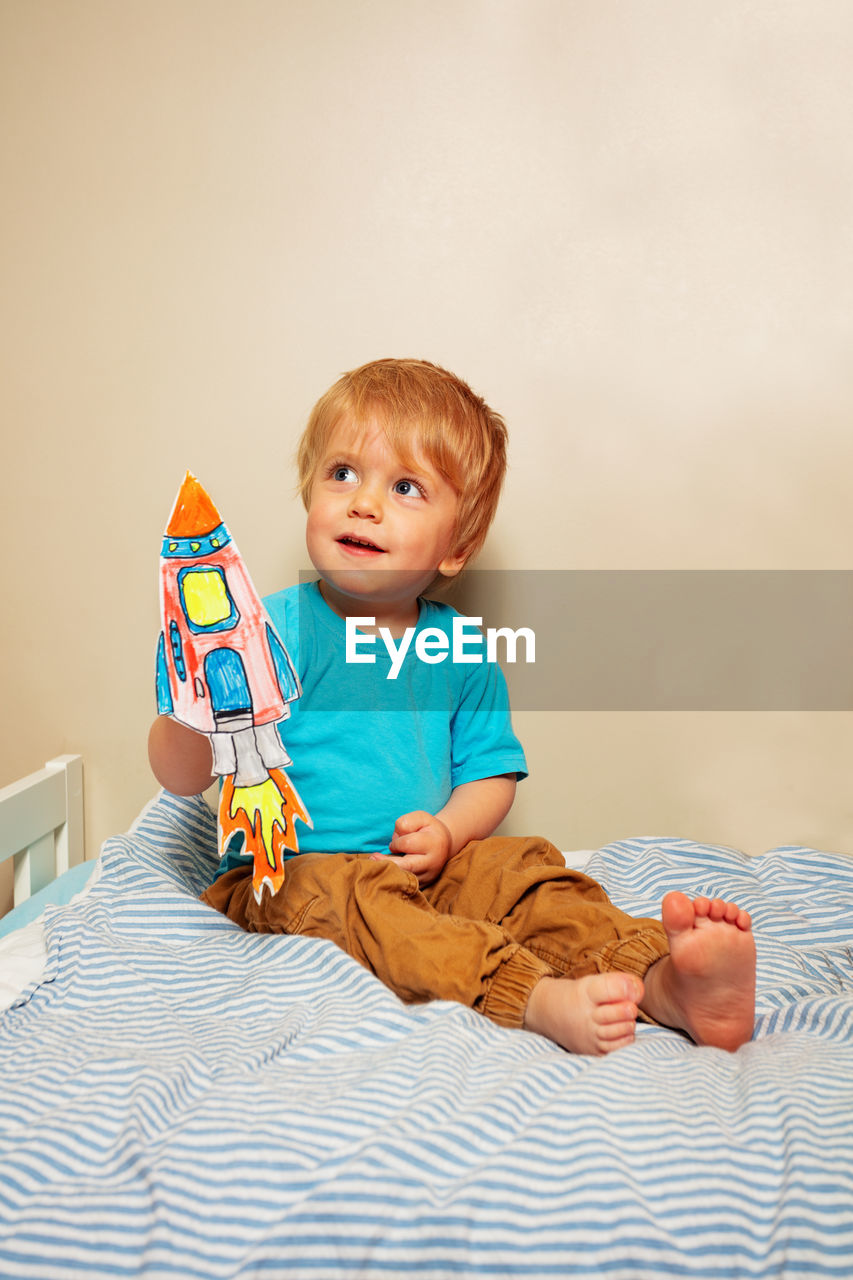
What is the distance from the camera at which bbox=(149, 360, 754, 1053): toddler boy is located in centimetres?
73

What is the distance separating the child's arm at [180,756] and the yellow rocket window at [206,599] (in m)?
0.10

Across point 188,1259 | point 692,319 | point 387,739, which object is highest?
point 692,319

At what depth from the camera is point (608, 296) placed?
1256 millimetres

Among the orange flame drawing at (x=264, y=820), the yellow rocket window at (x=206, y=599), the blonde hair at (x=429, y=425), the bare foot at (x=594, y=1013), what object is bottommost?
the bare foot at (x=594, y=1013)

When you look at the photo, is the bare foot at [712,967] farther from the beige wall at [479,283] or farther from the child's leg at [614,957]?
the beige wall at [479,283]

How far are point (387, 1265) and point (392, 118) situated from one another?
→ 126 cm

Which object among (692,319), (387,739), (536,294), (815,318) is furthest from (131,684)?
(815,318)

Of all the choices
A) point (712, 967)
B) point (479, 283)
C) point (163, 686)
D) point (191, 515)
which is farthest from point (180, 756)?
point (479, 283)

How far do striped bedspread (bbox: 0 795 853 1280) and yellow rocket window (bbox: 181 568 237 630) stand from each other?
281 millimetres

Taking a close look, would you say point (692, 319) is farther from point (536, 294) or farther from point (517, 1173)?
point (517, 1173)

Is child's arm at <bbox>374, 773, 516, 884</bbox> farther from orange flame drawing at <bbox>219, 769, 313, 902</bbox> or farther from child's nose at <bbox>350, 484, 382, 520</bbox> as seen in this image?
child's nose at <bbox>350, 484, 382, 520</bbox>

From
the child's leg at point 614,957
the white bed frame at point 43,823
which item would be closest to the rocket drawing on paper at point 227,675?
the child's leg at point 614,957

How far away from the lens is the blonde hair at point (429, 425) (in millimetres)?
979

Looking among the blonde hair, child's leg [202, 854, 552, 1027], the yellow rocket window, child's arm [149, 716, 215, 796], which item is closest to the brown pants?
child's leg [202, 854, 552, 1027]
